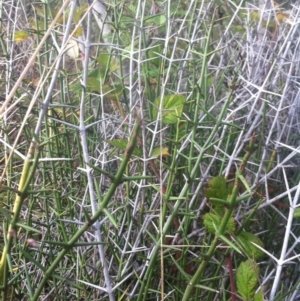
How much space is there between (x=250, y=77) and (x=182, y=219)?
1.23 feet

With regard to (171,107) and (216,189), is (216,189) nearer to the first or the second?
(216,189)

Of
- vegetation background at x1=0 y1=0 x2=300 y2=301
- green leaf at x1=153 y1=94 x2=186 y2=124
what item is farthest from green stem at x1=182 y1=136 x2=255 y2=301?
green leaf at x1=153 y1=94 x2=186 y2=124

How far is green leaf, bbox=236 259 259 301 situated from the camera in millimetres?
729

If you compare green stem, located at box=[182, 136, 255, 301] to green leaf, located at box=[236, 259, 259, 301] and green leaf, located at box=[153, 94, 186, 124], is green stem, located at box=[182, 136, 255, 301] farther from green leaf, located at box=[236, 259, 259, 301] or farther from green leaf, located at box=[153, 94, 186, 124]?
green leaf, located at box=[153, 94, 186, 124]

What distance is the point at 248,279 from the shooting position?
0.73 metres

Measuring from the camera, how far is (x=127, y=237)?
2.76 ft

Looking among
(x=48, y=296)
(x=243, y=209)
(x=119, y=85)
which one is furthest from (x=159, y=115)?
(x=48, y=296)

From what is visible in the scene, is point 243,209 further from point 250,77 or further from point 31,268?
point 31,268

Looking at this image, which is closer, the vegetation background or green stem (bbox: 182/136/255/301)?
green stem (bbox: 182/136/255/301)

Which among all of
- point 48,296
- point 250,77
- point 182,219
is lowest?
point 48,296

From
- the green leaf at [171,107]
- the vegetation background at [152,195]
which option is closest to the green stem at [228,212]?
the vegetation background at [152,195]

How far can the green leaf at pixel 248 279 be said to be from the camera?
28.7 inches

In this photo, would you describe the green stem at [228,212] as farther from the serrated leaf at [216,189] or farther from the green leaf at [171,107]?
the green leaf at [171,107]

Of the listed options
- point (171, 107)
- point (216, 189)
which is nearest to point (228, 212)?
point (216, 189)
